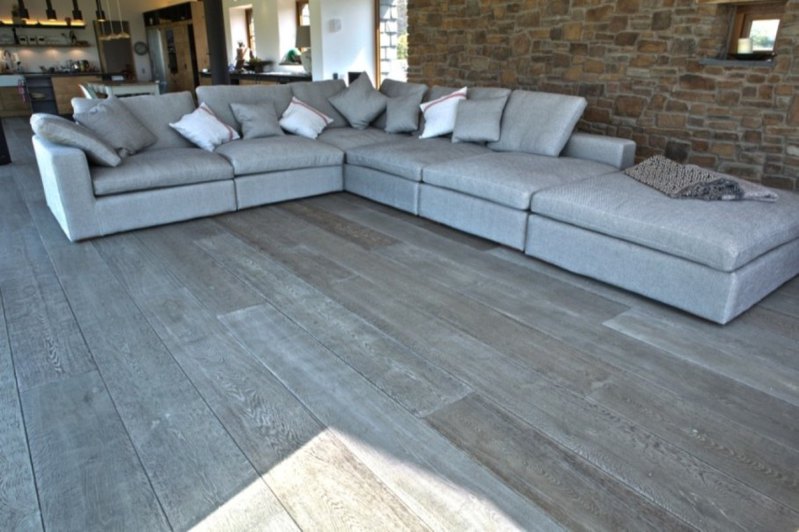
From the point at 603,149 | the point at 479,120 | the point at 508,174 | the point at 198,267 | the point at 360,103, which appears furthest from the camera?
the point at 360,103

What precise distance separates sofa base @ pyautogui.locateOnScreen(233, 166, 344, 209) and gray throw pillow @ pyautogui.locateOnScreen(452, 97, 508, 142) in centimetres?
112

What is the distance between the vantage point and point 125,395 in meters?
2.00

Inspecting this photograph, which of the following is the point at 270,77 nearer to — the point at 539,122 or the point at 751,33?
the point at 539,122

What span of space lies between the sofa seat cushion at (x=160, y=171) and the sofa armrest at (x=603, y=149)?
258 centimetres

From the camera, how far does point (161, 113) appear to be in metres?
4.36

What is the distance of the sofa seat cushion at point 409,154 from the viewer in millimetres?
3963

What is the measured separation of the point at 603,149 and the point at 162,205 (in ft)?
10.3

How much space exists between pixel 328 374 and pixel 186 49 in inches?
460

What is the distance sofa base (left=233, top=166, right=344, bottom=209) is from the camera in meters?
4.18

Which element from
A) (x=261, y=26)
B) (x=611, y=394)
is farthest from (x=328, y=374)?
(x=261, y=26)

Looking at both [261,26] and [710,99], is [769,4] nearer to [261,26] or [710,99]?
[710,99]

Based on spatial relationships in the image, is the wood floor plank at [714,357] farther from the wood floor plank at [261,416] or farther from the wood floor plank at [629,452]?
the wood floor plank at [261,416]

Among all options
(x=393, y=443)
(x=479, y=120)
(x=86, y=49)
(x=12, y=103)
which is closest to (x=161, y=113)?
(x=479, y=120)

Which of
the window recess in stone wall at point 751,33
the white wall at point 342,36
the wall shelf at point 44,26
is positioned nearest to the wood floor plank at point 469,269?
the window recess in stone wall at point 751,33
